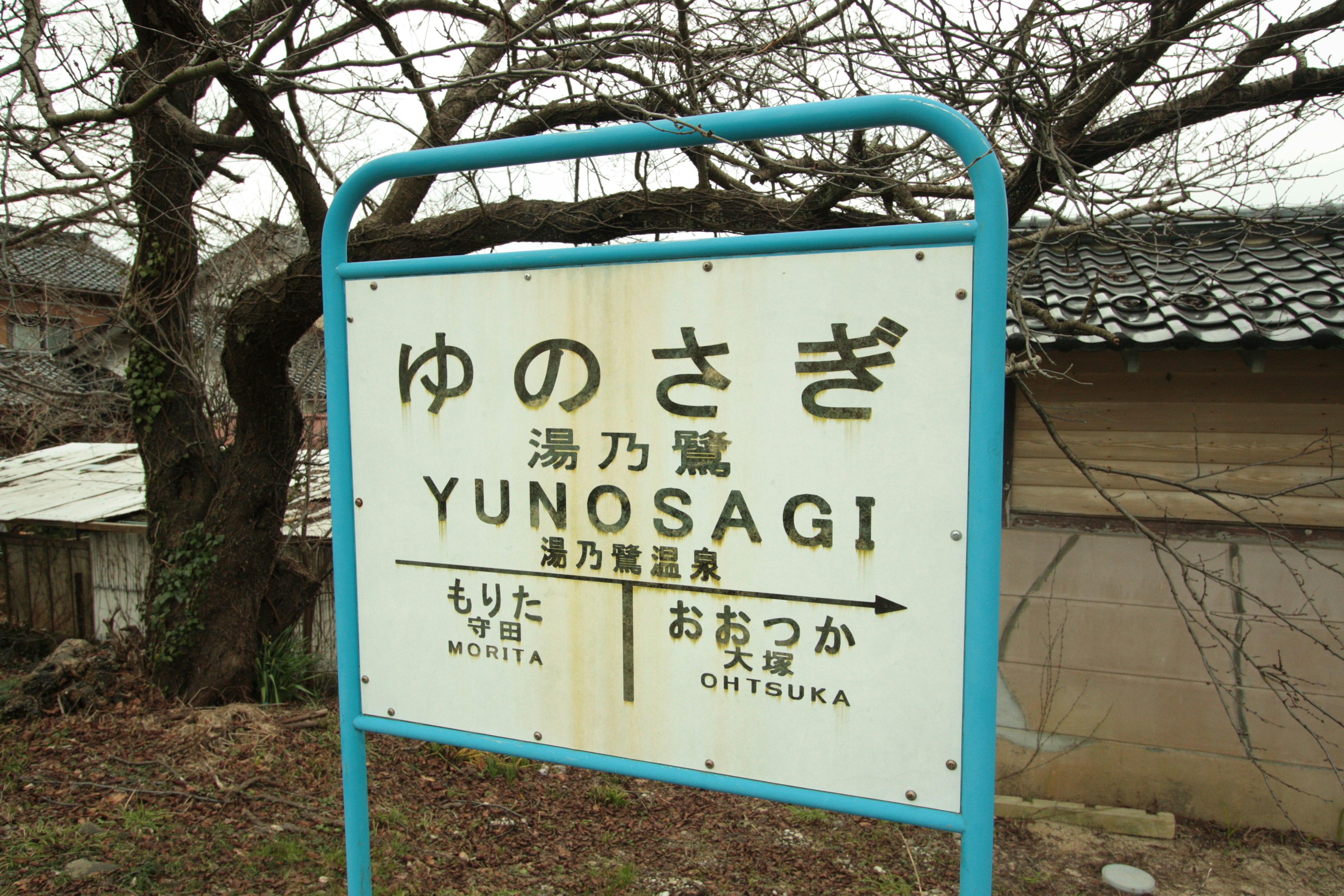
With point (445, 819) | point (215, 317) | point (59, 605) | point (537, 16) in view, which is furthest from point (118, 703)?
point (537, 16)

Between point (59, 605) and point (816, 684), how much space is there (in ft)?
29.1

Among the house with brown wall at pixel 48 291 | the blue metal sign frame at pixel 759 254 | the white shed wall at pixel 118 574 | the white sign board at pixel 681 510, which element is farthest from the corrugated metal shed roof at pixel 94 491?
the white sign board at pixel 681 510

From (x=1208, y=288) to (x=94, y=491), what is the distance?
30.6ft

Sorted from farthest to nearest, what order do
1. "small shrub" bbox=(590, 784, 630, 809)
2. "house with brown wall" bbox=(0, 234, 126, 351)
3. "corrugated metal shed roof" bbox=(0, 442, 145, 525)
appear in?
"corrugated metal shed roof" bbox=(0, 442, 145, 525) → "house with brown wall" bbox=(0, 234, 126, 351) → "small shrub" bbox=(590, 784, 630, 809)

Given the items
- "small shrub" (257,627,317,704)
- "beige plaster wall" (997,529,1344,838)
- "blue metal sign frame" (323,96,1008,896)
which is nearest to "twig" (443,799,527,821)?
"small shrub" (257,627,317,704)

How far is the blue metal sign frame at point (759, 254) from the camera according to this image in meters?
1.52

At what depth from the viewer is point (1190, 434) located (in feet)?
17.4

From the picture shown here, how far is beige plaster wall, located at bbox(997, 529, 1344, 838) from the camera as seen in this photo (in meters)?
5.24

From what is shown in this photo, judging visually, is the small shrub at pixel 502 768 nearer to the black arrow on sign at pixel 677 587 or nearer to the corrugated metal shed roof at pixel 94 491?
the corrugated metal shed roof at pixel 94 491

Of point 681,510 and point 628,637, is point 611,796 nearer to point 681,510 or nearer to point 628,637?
point 628,637

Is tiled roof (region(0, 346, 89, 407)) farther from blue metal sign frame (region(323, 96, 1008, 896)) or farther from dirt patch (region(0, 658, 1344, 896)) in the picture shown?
blue metal sign frame (region(323, 96, 1008, 896))

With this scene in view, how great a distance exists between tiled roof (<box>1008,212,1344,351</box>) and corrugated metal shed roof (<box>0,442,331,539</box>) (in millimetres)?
5064

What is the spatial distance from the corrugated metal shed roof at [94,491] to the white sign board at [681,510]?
3.92 m

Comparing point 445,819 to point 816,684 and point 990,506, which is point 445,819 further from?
point 990,506
